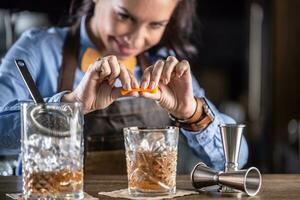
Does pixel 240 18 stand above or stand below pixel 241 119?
above

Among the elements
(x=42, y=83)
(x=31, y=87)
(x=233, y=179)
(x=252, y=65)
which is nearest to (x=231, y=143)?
(x=233, y=179)

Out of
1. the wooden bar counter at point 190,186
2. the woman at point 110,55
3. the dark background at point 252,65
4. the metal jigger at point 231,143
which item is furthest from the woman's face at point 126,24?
→ the metal jigger at point 231,143

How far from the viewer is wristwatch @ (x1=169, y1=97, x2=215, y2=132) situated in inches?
75.2

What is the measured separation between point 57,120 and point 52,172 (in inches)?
3.8

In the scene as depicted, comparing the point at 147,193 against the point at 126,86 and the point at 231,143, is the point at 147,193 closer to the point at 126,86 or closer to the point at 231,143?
the point at 231,143

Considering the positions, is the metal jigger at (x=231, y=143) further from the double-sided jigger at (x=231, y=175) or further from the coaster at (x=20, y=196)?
the coaster at (x=20, y=196)

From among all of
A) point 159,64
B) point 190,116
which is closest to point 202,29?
point 190,116

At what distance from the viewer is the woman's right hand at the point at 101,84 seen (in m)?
1.57

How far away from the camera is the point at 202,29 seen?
2326 mm

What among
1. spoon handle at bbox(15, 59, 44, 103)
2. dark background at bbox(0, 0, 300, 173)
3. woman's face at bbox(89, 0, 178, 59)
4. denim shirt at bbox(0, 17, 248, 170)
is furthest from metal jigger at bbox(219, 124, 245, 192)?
dark background at bbox(0, 0, 300, 173)

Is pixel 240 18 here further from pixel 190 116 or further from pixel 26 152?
pixel 26 152

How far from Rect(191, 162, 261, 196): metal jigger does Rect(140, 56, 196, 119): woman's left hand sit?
13.0 inches

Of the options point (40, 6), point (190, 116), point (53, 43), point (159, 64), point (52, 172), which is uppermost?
point (40, 6)

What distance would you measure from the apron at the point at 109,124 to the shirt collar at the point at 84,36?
0.04 ft
